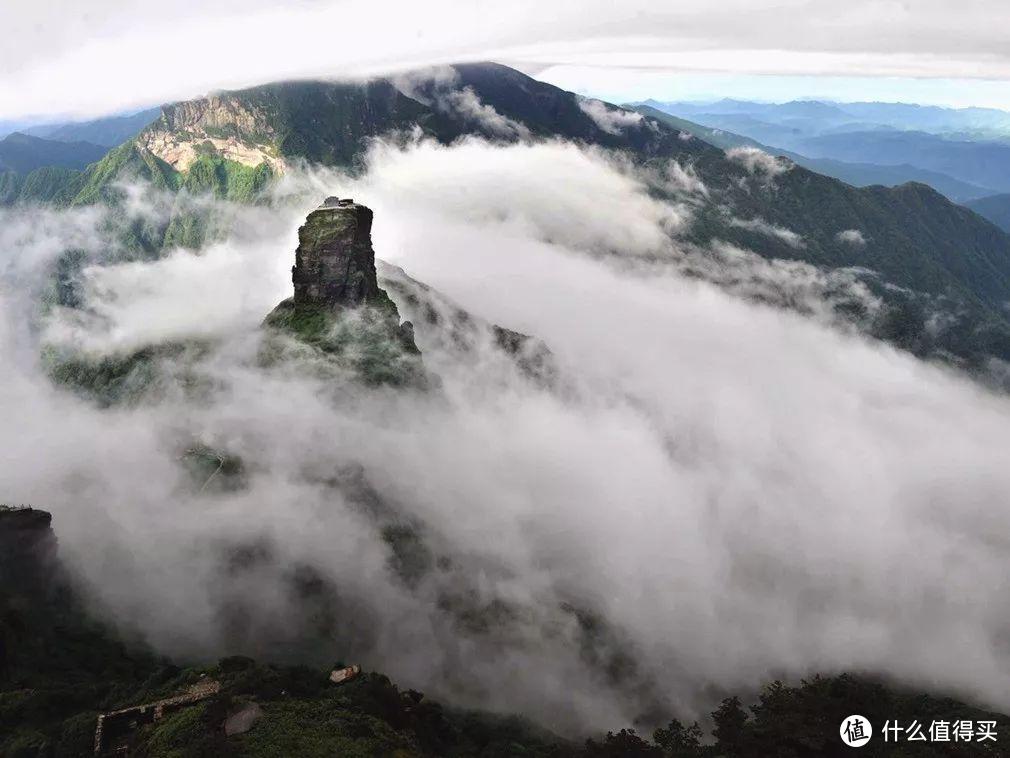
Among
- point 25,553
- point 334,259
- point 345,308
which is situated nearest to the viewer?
point 25,553

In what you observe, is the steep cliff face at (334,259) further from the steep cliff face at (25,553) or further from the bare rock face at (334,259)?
the steep cliff face at (25,553)

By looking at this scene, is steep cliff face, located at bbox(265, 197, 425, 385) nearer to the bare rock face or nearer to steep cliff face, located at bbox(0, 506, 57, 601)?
the bare rock face

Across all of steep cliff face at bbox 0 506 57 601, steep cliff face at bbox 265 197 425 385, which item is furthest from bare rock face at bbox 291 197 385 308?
steep cliff face at bbox 0 506 57 601

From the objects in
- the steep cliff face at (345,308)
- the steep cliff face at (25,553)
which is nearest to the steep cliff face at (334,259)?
the steep cliff face at (345,308)

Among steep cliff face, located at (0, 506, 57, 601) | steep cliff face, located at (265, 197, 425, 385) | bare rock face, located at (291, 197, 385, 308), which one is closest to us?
steep cliff face, located at (0, 506, 57, 601)

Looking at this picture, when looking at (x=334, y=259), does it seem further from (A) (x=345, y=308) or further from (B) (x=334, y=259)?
(A) (x=345, y=308)

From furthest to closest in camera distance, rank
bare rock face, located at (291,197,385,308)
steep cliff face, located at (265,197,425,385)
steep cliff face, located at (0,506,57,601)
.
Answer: bare rock face, located at (291,197,385,308) → steep cliff face, located at (265,197,425,385) → steep cliff face, located at (0,506,57,601)

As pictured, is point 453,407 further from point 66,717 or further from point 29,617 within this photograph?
point 66,717

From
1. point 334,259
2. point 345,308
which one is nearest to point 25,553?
point 345,308
